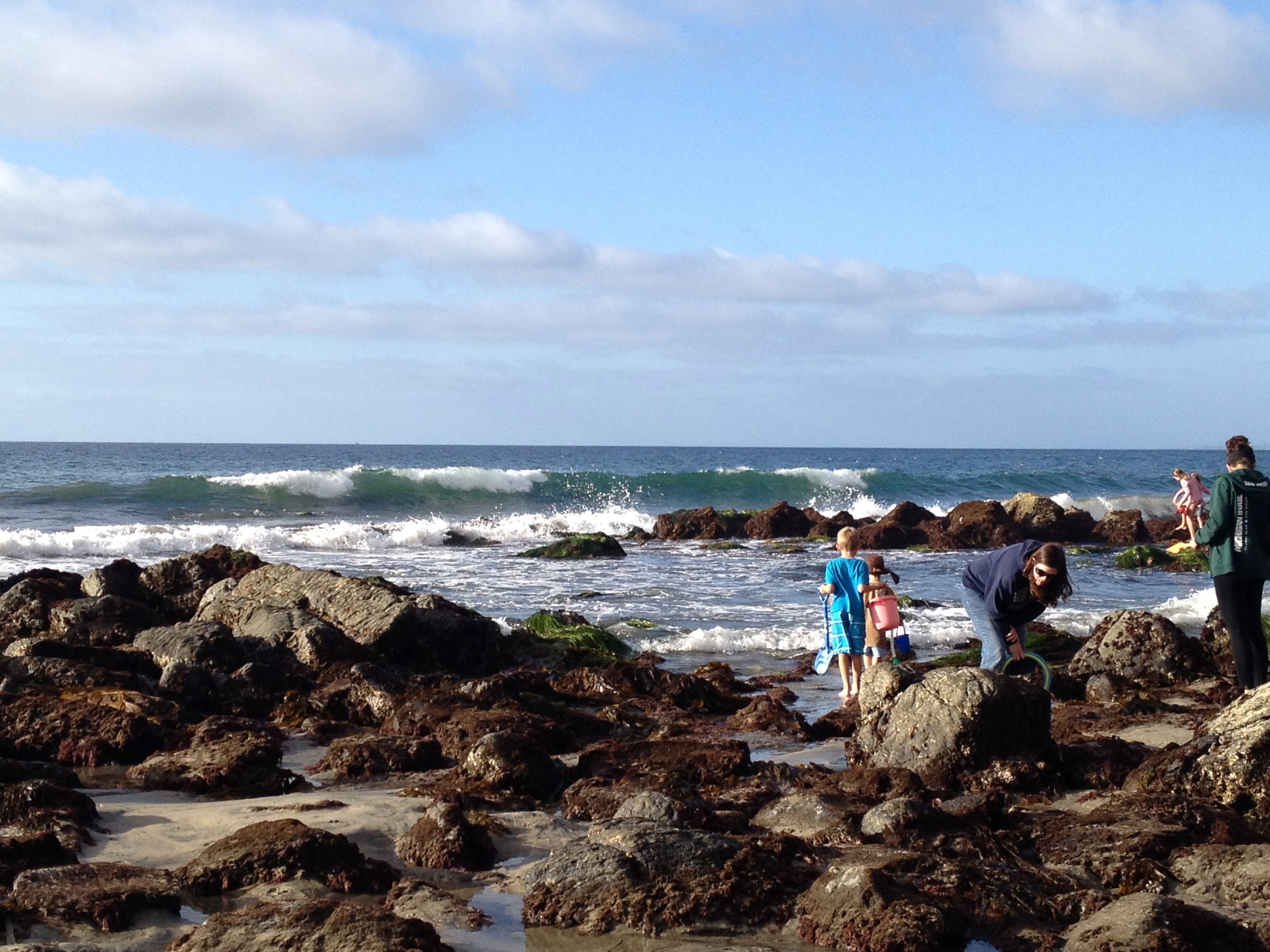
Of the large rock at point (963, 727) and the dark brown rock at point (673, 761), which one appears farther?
the dark brown rock at point (673, 761)

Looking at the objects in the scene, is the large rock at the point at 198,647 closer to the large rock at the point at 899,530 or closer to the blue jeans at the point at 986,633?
the blue jeans at the point at 986,633

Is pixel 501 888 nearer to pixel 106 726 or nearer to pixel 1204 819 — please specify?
pixel 1204 819

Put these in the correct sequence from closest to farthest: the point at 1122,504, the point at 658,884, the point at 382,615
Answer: the point at 658,884
the point at 382,615
the point at 1122,504

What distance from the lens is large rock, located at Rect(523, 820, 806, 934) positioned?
4852 mm

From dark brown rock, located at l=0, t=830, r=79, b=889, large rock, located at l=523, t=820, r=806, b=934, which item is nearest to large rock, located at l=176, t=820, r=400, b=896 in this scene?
dark brown rock, located at l=0, t=830, r=79, b=889

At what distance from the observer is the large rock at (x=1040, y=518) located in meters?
28.0

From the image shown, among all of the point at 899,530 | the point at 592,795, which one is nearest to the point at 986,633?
the point at 592,795

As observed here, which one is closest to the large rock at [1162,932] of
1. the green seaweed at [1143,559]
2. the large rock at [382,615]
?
the large rock at [382,615]

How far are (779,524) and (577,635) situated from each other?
1609 centimetres

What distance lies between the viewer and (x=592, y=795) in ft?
21.6

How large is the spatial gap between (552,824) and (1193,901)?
3069 millimetres

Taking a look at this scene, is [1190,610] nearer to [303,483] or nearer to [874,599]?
[874,599]

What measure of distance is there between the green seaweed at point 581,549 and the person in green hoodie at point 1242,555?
1538cm

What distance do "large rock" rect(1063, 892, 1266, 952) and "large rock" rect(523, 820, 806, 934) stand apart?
1.20 meters
